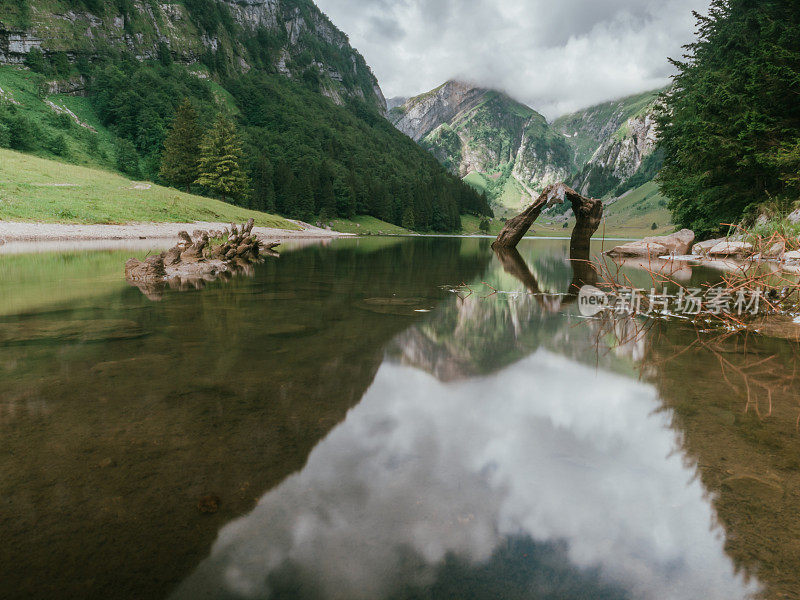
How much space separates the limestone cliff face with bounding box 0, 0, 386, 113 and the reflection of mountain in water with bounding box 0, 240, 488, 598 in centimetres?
12171

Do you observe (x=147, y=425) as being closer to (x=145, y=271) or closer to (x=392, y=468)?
(x=392, y=468)

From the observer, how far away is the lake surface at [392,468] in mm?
1737

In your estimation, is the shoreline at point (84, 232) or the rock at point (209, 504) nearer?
the rock at point (209, 504)

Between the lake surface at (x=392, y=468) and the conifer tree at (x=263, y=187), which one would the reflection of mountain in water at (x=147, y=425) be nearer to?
the lake surface at (x=392, y=468)

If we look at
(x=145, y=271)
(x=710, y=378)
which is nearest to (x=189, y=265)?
(x=145, y=271)

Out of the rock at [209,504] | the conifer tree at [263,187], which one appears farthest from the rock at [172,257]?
the conifer tree at [263,187]

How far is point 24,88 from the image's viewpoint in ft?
253

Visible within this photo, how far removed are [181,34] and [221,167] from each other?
10584 centimetres

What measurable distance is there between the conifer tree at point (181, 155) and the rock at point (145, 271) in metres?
62.4

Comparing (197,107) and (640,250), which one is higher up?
(197,107)

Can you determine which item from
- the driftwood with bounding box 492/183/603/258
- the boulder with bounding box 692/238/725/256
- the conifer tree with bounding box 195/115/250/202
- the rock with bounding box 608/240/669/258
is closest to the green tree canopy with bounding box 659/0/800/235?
the boulder with bounding box 692/238/725/256

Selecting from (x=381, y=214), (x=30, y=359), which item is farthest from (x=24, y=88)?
(x=30, y=359)

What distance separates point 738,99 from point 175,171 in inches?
2790

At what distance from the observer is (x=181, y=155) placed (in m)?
66.4
